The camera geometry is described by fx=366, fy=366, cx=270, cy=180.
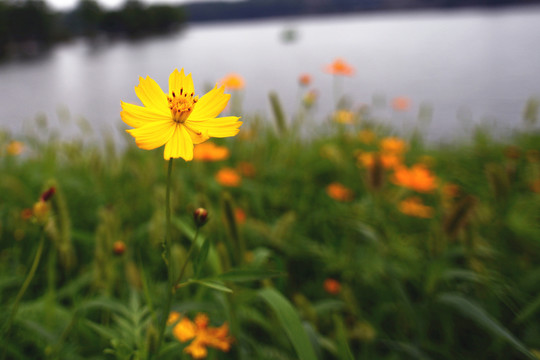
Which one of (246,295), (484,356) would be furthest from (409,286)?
(246,295)

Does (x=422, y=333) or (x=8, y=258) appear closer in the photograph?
(x=422, y=333)

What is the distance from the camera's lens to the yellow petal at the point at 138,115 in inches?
14.3

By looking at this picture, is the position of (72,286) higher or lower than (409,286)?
higher

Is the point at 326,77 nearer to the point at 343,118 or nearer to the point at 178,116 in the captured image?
the point at 343,118

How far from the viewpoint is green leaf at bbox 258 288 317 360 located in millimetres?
474

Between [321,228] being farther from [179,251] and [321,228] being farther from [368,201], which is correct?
[179,251]

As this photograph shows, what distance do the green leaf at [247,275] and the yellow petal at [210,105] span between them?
7.3 inches

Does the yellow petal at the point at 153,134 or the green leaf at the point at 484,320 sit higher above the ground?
the yellow petal at the point at 153,134

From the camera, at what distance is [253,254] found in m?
0.93

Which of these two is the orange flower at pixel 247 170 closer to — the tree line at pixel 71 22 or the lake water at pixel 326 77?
the lake water at pixel 326 77

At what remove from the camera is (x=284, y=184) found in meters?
1.46

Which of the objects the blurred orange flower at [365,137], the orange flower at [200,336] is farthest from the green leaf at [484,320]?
the blurred orange flower at [365,137]

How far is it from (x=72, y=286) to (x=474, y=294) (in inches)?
39.3

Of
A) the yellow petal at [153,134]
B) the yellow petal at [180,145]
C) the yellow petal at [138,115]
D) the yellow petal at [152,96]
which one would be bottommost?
the yellow petal at [180,145]
